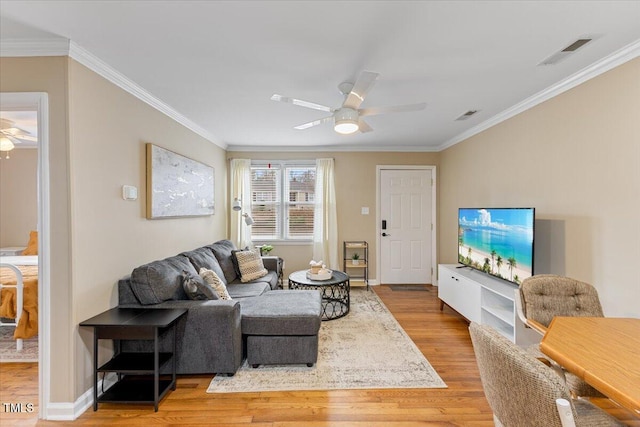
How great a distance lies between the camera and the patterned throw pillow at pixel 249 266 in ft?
12.6

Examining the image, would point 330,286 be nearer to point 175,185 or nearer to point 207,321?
point 207,321

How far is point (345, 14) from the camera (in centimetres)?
164

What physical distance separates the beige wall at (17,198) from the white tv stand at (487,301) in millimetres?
6598

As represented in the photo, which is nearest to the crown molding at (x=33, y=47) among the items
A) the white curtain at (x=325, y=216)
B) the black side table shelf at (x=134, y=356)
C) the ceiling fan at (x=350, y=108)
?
the ceiling fan at (x=350, y=108)

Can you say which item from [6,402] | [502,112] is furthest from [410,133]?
[6,402]

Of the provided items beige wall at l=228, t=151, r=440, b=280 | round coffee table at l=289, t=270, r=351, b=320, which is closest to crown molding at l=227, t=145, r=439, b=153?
beige wall at l=228, t=151, r=440, b=280

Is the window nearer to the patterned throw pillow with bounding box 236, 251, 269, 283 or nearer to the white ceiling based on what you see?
the patterned throw pillow with bounding box 236, 251, 269, 283

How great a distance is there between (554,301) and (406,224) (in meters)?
3.32

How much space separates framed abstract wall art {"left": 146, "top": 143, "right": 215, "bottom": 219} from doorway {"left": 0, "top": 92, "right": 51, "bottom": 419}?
881mm

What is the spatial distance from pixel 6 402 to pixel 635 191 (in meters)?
4.63

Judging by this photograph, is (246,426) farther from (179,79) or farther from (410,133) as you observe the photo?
(410,133)

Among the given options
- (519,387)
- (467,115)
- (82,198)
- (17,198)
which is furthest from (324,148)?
(17,198)

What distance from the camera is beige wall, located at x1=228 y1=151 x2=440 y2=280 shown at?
17.2 feet

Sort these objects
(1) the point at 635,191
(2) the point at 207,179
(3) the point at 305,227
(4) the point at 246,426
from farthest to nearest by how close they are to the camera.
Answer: (3) the point at 305,227
(2) the point at 207,179
(1) the point at 635,191
(4) the point at 246,426
